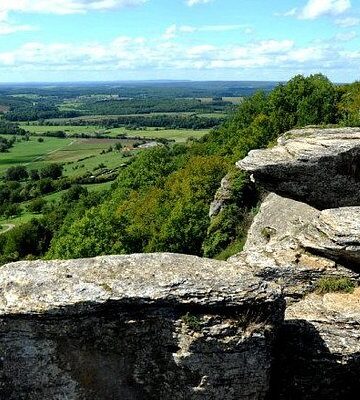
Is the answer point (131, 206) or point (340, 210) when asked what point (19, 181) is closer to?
point (131, 206)

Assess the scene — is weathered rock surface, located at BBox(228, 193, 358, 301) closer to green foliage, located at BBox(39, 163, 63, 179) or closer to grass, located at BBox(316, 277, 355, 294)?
grass, located at BBox(316, 277, 355, 294)

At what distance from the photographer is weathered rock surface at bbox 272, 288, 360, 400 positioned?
1652 centimetres

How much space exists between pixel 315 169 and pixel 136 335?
13211 mm

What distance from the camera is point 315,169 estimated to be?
79.4ft

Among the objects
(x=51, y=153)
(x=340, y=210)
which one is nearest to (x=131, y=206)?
(x=340, y=210)

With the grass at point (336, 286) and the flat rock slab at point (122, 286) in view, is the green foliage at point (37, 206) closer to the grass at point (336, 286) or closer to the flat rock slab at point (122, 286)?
the flat rock slab at point (122, 286)

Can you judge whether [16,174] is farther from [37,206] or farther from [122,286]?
[122,286]

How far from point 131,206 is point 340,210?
147 feet

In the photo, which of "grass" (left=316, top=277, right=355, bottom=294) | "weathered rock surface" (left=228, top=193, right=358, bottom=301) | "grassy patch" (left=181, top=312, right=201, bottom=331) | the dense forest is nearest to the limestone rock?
"weathered rock surface" (left=228, top=193, right=358, bottom=301)

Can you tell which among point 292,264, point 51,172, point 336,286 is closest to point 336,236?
point 336,286

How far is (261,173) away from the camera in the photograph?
24.7m

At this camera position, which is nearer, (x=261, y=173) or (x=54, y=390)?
(x=54, y=390)

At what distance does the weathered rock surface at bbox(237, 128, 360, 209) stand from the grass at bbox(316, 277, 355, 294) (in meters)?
6.99

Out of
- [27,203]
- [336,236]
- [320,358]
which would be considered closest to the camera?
[320,358]
